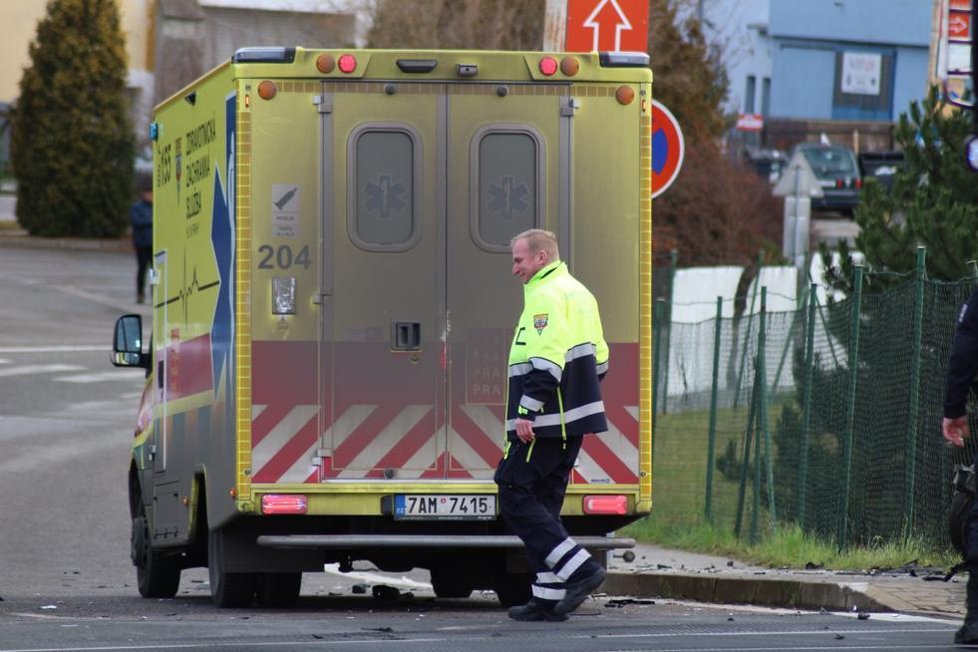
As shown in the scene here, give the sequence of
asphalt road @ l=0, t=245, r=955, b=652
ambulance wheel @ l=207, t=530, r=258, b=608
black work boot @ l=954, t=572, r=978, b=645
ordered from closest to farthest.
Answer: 1. black work boot @ l=954, t=572, r=978, b=645
2. asphalt road @ l=0, t=245, r=955, b=652
3. ambulance wheel @ l=207, t=530, r=258, b=608

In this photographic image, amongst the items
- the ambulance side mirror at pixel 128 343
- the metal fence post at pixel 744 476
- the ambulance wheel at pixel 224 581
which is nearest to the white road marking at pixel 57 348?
the metal fence post at pixel 744 476

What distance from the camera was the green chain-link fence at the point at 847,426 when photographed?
1273 cm

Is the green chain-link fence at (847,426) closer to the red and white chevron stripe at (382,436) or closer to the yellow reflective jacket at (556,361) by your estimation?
the red and white chevron stripe at (382,436)

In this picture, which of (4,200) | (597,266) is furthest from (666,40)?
(597,266)

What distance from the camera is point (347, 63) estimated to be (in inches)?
403

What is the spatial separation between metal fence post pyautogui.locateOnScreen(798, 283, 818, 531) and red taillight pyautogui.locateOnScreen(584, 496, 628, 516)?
12.4ft

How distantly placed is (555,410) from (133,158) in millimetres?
33104

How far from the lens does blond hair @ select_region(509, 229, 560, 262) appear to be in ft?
31.3

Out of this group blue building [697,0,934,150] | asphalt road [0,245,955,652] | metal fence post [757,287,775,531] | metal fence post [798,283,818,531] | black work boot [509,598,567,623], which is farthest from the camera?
blue building [697,0,934,150]

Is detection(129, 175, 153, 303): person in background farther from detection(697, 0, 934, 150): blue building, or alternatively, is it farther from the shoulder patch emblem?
detection(697, 0, 934, 150): blue building

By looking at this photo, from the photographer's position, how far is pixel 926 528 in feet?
41.7

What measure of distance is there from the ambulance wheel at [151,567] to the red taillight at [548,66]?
152 inches

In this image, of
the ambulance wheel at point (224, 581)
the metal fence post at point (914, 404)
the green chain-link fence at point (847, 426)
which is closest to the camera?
the ambulance wheel at point (224, 581)

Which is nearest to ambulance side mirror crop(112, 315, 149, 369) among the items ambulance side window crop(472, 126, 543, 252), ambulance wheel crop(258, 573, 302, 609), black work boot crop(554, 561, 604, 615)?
ambulance wheel crop(258, 573, 302, 609)
